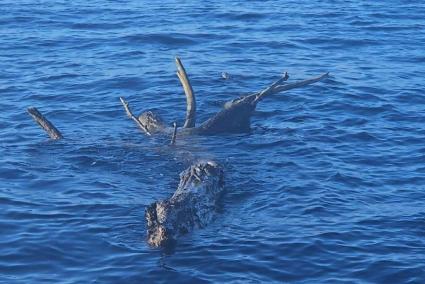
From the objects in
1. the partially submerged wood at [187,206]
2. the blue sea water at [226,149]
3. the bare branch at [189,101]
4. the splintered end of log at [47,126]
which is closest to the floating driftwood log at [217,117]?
the bare branch at [189,101]

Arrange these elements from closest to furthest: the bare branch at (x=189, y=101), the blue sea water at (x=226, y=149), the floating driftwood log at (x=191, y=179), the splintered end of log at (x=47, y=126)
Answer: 1. the blue sea water at (x=226, y=149)
2. the floating driftwood log at (x=191, y=179)
3. the splintered end of log at (x=47, y=126)
4. the bare branch at (x=189, y=101)

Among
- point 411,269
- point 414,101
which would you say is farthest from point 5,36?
point 411,269

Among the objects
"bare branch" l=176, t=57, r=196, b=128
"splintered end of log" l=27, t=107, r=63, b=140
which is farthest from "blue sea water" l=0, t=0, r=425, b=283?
"bare branch" l=176, t=57, r=196, b=128

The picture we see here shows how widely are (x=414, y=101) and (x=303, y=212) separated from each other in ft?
31.2

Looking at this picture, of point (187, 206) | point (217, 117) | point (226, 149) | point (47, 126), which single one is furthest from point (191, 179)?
point (47, 126)

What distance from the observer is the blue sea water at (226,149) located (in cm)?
1606

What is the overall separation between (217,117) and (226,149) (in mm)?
1375

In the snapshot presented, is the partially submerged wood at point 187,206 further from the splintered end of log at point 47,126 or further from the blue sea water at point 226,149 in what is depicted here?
the splintered end of log at point 47,126

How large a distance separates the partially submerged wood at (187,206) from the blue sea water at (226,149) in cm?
24

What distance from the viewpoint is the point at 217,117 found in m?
23.0

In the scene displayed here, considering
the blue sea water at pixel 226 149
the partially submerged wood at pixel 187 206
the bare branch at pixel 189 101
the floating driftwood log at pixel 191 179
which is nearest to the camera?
the blue sea water at pixel 226 149

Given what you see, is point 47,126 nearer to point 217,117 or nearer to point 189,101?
point 189,101

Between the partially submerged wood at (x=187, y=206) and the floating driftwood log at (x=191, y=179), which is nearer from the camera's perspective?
the partially submerged wood at (x=187, y=206)

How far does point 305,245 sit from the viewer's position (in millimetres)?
16547
